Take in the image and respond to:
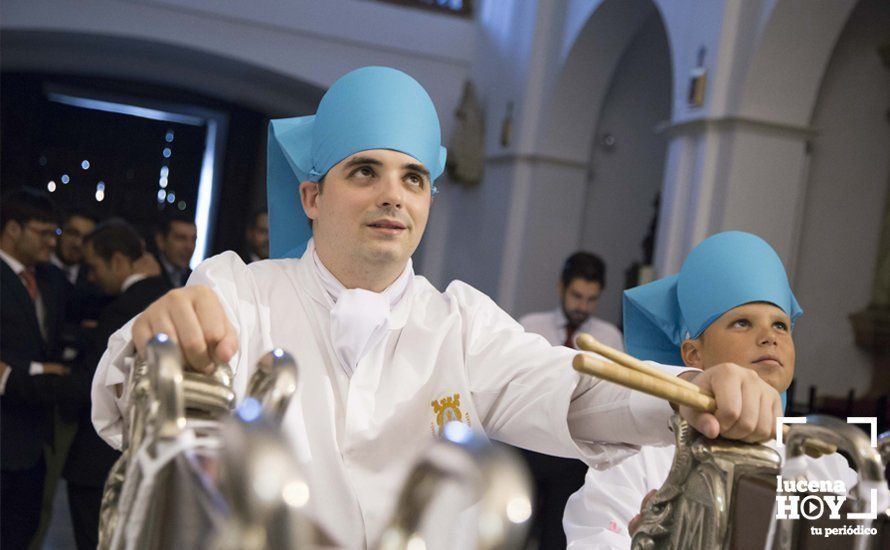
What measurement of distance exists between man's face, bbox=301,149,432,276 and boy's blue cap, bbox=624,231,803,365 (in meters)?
0.94

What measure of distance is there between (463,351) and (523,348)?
0.41 feet

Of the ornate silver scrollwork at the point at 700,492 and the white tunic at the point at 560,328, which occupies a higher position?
the white tunic at the point at 560,328

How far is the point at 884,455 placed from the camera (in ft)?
3.40

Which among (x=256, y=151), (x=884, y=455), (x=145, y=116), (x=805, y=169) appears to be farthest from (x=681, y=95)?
(x=145, y=116)

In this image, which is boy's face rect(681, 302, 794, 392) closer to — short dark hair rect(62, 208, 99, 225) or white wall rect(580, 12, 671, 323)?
short dark hair rect(62, 208, 99, 225)

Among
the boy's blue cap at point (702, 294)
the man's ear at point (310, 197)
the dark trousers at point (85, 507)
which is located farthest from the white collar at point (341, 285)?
the dark trousers at point (85, 507)

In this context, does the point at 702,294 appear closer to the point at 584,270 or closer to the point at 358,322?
the point at 358,322

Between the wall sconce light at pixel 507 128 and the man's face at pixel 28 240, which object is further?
the wall sconce light at pixel 507 128

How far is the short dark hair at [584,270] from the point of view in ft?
20.7

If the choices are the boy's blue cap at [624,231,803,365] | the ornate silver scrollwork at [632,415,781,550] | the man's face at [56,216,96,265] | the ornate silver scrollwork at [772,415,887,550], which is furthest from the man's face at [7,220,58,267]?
the ornate silver scrollwork at [772,415,887,550]

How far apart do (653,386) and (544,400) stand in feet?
2.12

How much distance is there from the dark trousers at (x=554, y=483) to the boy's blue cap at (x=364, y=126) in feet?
10.7

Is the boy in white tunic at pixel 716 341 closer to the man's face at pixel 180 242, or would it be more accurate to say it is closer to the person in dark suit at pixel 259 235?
the person in dark suit at pixel 259 235

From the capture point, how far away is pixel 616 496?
2547 mm
